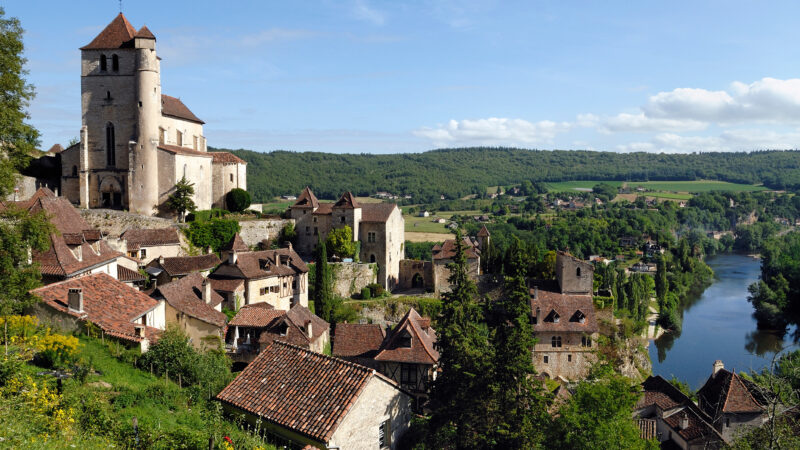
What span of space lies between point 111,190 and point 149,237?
766cm

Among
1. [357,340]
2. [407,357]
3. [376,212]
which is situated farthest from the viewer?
[376,212]

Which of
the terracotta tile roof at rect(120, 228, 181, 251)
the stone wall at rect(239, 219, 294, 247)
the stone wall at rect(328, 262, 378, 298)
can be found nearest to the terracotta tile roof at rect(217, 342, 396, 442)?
the terracotta tile roof at rect(120, 228, 181, 251)

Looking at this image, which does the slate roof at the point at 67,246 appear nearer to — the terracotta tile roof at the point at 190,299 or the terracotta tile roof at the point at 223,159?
the terracotta tile roof at the point at 190,299

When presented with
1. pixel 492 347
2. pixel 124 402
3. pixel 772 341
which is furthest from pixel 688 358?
pixel 124 402

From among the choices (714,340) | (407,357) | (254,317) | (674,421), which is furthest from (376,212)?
(714,340)

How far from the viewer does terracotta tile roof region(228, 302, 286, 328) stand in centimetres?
3033

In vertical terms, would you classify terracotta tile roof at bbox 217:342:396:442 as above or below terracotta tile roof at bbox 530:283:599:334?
above

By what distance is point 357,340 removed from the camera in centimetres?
3216

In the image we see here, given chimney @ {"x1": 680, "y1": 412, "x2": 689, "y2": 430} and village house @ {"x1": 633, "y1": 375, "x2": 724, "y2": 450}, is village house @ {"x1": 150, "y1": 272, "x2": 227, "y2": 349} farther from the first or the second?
chimney @ {"x1": 680, "y1": 412, "x2": 689, "y2": 430}

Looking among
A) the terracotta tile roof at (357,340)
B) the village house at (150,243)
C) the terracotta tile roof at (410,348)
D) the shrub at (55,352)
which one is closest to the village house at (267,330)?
the terracotta tile roof at (357,340)

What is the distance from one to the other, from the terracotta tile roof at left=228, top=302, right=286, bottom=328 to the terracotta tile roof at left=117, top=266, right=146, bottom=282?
5.30 m

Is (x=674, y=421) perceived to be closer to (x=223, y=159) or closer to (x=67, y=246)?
(x=67, y=246)

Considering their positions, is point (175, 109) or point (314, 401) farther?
point (175, 109)

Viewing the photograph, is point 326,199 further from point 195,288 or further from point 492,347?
point 492,347
